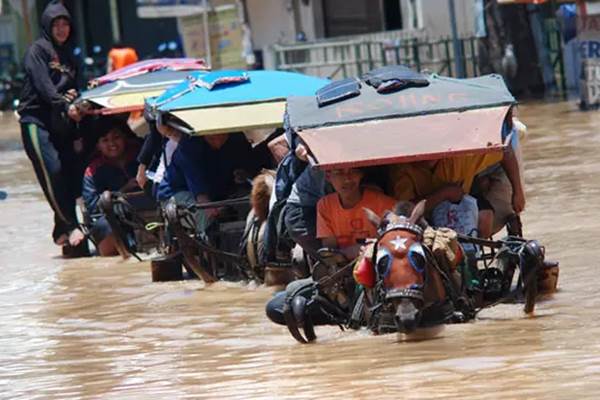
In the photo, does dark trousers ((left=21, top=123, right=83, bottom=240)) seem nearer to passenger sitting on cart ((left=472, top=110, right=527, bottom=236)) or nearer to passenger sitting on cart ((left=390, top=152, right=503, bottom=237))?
passenger sitting on cart ((left=472, top=110, right=527, bottom=236))

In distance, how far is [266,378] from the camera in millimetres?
8297

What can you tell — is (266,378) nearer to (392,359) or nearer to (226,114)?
(392,359)

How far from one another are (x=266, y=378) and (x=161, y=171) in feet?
17.2

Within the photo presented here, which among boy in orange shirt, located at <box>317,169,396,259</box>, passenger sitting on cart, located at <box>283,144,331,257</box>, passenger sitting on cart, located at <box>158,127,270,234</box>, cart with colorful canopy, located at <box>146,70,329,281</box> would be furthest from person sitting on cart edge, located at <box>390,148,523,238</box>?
passenger sitting on cart, located at <box>158,127,270,234</box>

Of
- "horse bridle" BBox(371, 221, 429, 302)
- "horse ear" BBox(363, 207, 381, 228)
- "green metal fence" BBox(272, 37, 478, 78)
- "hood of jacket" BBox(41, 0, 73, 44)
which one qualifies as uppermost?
"hood of jacket" BBox(41, 0, 73, 44)

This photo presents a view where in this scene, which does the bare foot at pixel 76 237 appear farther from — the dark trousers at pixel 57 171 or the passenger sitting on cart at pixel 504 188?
the passenger sitting on cart at pixel 504 188

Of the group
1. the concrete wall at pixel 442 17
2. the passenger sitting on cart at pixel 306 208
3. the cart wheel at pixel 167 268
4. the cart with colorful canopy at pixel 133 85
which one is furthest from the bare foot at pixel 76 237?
the concrete wall at pixel 442 17

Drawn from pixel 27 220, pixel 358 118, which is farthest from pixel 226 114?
pixel 27 220

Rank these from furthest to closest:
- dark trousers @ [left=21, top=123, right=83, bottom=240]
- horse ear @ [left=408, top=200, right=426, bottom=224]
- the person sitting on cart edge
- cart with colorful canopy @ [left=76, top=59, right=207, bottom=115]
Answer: dark trousers @ [left=21, top=123, right=83, bottom=240] < cart with colorful canopy @ [left=76, top=59, right=207, bottom=115] < the person sitting on cart edge < horse ear @ [left=408, top=200, right=426, bottom=224]

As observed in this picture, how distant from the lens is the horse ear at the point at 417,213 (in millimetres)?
9047

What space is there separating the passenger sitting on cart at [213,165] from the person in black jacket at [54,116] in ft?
7.22

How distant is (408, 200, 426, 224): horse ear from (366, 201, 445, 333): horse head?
0.01 metres

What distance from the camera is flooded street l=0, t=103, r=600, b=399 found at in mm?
7871

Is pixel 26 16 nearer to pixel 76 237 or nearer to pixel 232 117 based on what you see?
pixel 76 237
